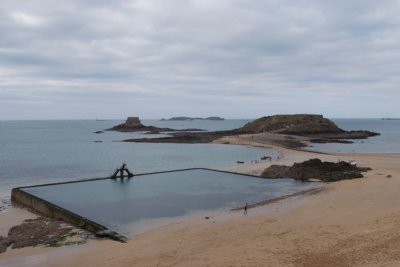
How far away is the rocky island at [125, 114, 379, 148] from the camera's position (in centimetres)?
7456

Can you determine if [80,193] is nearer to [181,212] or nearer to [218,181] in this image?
[181,212]

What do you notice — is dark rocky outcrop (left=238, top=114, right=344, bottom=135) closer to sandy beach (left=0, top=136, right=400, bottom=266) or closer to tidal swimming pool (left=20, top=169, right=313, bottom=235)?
tidal swimming pool (left=20, top=169, right=313, bottom=235)

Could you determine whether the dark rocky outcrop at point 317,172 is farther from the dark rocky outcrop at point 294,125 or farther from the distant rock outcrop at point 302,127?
the dark rocky outcrop at point 294,125

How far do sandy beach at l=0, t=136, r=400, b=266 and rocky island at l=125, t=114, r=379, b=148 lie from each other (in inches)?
2094

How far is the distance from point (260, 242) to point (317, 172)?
15.9 metres

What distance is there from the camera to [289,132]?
84.6 meters

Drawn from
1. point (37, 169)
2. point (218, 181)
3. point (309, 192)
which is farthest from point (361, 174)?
point (37, 169)

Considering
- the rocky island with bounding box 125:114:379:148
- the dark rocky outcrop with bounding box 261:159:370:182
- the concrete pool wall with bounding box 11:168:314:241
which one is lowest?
the concrete pool wall with bounding box 11:168:314:241

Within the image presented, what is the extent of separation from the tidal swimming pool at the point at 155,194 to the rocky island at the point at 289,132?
44448 mm

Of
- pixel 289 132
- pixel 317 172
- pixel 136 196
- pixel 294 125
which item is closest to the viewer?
pixel 136 196

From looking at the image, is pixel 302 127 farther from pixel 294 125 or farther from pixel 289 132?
pixel 289 132

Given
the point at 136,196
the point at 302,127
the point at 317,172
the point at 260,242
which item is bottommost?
the point at 136,196

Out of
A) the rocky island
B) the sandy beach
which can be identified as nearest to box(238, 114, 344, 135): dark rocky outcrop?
the rocky island

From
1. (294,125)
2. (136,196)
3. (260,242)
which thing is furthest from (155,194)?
(294,125)
